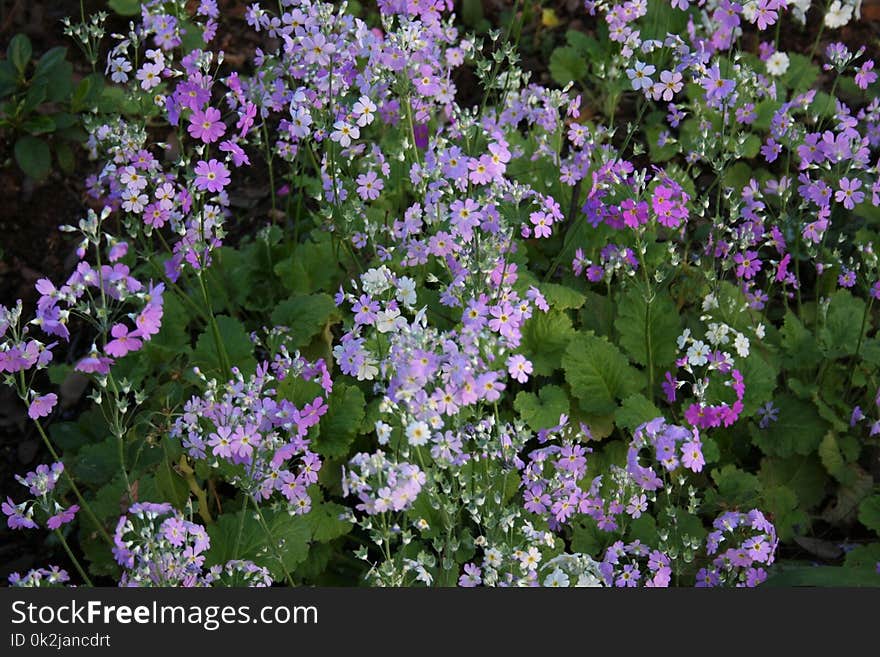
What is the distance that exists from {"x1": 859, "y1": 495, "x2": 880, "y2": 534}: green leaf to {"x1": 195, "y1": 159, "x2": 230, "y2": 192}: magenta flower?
2435 mm

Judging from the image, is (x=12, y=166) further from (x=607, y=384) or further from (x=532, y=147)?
(x=607, y=384)

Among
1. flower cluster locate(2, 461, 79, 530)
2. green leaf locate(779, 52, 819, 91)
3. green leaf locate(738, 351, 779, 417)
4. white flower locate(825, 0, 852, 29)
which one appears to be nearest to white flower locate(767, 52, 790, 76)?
green leaf locate(779, 52, 819, 91)

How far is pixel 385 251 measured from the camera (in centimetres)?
355

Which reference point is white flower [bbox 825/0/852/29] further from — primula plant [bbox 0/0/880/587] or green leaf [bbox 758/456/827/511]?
green leaf [bbox 758/456/827/511]

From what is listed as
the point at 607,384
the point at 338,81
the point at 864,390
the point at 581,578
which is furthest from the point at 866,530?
the point at 338,81

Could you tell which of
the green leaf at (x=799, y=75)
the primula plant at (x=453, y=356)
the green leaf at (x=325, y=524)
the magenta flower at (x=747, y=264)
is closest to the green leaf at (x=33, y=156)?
the primula plant at (x=453, y=356)

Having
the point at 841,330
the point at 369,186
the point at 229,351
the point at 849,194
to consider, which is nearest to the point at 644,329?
the point at 841,330

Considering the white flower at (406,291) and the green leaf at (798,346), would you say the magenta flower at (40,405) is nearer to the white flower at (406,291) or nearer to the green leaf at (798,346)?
the white flower at (406,291)

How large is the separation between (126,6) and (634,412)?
3956 millimetres

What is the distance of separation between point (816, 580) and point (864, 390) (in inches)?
45.9

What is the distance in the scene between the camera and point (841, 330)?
4195 millimetres

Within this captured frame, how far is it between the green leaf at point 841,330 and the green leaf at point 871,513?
1.83 ft

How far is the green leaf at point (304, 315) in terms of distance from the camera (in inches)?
159

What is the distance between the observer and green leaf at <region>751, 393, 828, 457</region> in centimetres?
400
